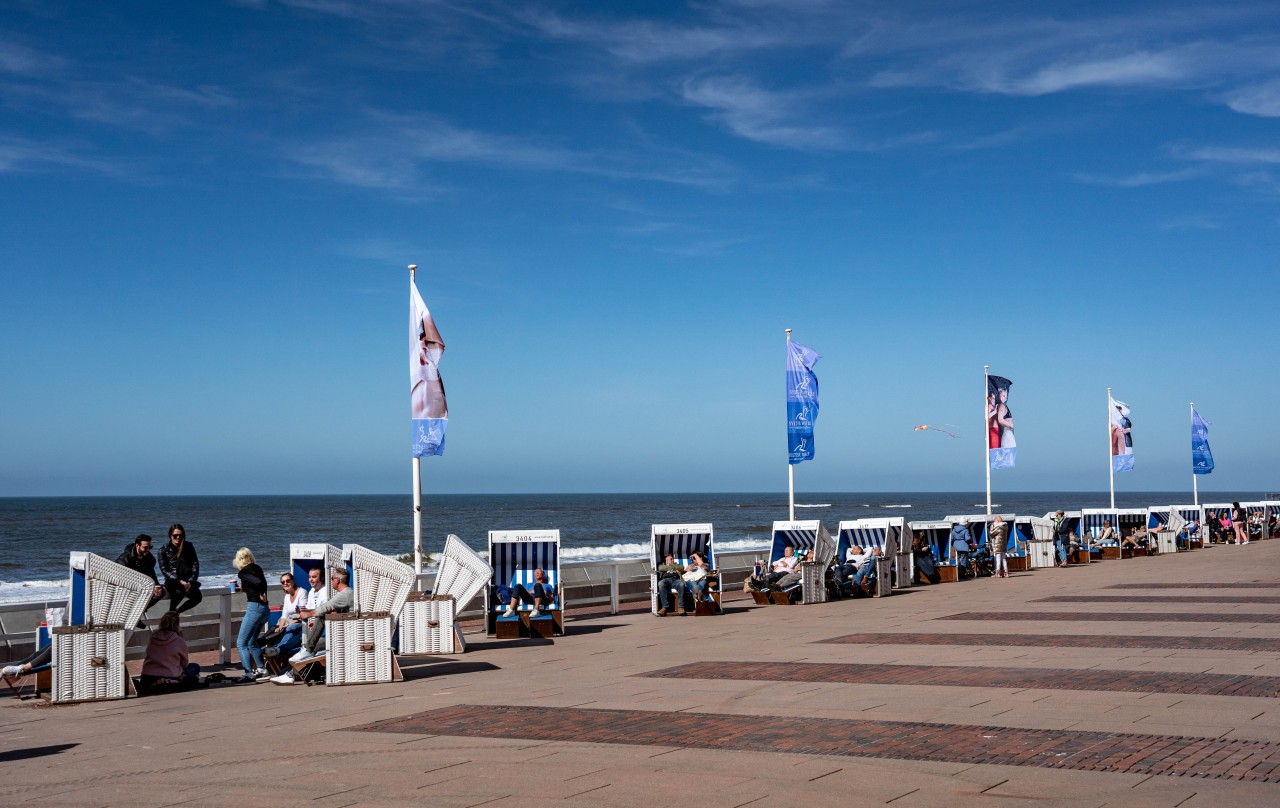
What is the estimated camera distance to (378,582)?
12.3m

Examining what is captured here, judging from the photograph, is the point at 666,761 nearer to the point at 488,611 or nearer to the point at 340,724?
the point at 340,724

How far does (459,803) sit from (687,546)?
13.1 m

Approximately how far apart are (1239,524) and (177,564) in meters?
37.4

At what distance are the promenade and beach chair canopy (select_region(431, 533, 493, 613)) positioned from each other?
91 cm

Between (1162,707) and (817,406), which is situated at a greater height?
(817,406)

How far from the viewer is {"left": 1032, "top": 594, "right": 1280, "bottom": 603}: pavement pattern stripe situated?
60.1 feet

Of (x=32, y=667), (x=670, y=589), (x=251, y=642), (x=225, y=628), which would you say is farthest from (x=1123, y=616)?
(x=32, y=667)

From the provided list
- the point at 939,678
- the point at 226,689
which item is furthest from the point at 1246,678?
the point at 226,689

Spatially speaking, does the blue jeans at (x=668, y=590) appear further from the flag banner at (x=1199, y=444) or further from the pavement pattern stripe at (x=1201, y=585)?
the flag banner at (x=1199, y=444)

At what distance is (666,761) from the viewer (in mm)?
7500

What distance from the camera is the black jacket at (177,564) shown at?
1298 centimetres

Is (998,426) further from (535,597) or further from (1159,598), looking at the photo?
(535,597)

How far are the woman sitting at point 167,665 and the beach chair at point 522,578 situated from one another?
4.89 meters

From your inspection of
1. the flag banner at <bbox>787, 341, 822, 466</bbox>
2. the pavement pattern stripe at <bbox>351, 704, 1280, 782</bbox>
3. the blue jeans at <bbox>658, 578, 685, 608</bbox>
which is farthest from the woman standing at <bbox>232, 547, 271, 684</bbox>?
the flag banner at <bbox>787, 341, 822, 466</bbox>
